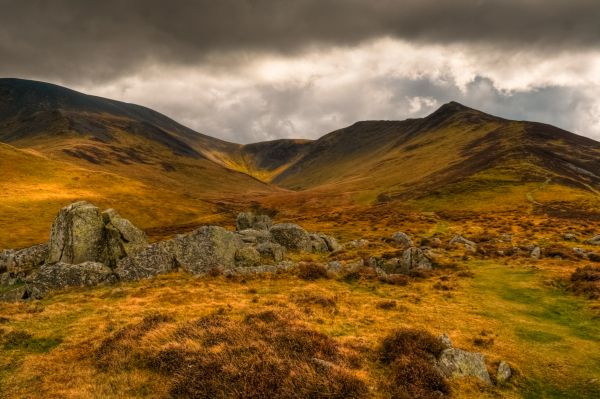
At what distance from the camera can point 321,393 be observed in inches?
509

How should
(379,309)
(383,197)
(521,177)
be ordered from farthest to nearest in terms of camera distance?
(383,197) < (521,177) < (379,309)

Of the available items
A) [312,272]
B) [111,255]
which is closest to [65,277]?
[111,255]

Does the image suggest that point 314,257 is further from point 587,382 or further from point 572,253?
point 587,382

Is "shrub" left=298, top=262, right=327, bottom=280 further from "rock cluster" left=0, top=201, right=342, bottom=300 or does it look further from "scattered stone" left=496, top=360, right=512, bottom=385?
"scattered stone" left=496, top=360, right=512, bottom=385

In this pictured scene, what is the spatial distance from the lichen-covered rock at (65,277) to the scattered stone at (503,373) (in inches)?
1234

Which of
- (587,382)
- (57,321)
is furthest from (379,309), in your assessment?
(57,321)

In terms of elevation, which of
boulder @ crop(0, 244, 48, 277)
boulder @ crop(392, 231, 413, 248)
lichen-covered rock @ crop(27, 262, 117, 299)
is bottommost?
boulder @ crop(0, 244, 48, 277)

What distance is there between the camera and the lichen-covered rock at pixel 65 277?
104ft

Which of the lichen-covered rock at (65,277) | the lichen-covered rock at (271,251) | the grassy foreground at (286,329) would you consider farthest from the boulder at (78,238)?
the lichen-covered rock at (271,251)

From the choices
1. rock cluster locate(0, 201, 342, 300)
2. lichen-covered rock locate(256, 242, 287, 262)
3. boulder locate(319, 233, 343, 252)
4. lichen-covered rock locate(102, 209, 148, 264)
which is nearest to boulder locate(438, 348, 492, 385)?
rock cluster locate(0, 201, 342, 300)

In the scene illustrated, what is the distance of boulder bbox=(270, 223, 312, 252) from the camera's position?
51.5 meters

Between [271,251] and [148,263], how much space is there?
13.7m

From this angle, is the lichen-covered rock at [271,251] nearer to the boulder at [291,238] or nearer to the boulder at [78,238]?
the boulder at [291,238]

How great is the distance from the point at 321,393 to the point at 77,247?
37.3m
